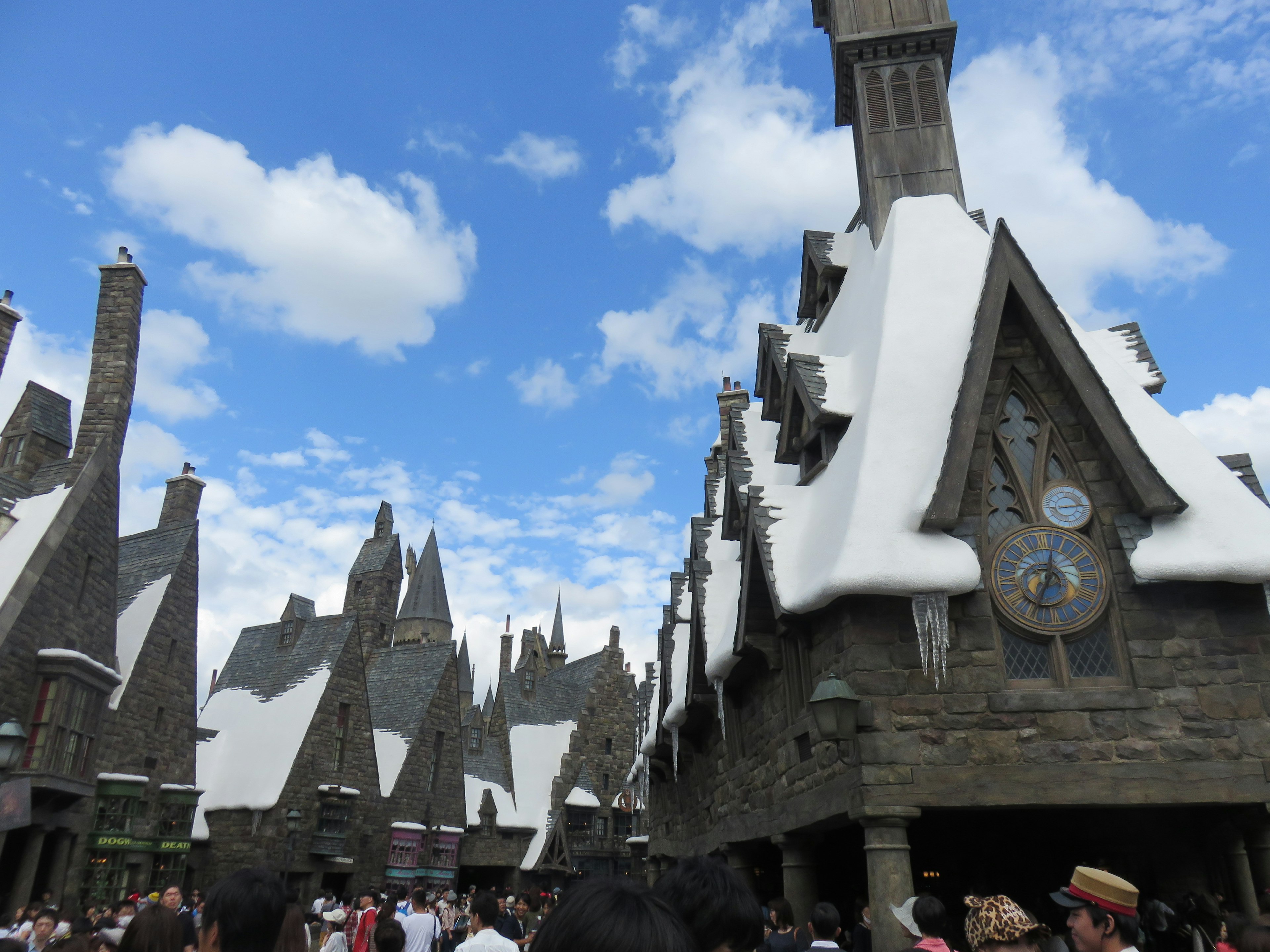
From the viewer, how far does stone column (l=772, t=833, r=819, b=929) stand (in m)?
9.29

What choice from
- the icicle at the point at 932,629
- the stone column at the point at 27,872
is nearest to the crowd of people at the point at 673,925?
the icicle at the point at 932,629

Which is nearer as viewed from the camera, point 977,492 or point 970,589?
point 970,589

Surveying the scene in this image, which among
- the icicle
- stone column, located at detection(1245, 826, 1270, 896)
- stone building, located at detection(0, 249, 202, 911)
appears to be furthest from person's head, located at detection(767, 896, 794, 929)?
stone building, located at detection(0, 249, 202, 911)

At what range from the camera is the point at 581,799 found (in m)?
32.2

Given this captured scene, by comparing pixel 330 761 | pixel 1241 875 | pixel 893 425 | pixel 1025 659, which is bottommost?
pixel 1241 875

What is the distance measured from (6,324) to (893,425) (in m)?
17.6

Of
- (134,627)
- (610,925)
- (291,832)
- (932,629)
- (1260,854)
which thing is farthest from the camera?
(134,627)

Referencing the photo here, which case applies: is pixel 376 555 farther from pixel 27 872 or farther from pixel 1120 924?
pixel 1120 924

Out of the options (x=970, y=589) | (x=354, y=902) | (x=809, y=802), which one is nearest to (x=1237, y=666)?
(x=970, y=589)

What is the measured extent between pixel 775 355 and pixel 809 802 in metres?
6.16

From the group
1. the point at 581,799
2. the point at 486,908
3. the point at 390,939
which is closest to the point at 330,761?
the point at 581,799

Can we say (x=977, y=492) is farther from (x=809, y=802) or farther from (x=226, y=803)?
(x=226, y=803)

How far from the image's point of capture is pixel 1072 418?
27.6 feet

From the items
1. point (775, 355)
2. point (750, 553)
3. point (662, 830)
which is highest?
point (775, 355)
